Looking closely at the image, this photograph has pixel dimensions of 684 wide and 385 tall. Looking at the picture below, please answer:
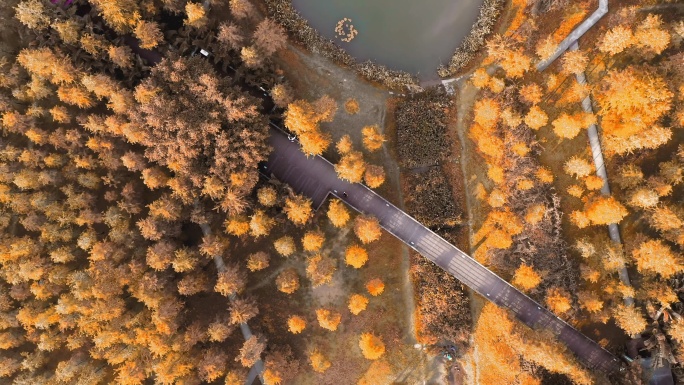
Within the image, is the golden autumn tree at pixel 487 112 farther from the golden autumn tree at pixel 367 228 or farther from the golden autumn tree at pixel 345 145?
the golden autumn tree at pixel 367 228

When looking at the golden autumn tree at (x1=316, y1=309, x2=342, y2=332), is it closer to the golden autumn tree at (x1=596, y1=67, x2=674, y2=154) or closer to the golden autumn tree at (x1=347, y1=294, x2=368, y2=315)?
the golden autumn tree at (x1=347, y1=294, x2=368, y2=315)

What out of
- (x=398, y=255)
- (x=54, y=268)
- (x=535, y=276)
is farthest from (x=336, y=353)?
(x=54, y=268)

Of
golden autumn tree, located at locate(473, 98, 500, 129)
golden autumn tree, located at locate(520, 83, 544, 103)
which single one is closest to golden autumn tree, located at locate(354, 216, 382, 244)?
golden autumn tree, located at locate(473, 98, 500, 129)

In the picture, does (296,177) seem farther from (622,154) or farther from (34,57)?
(622,154)

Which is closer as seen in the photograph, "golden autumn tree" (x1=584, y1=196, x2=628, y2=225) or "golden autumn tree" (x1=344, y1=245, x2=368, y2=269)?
"golden autumn tree" (x1=584, y1=196, x2=628, y2=225)

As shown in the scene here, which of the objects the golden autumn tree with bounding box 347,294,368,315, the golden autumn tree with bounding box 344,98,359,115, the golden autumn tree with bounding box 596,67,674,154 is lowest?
the golden autumn tree with bounding box 347,294,368,315

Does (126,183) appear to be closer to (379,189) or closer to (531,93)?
(379,189)
